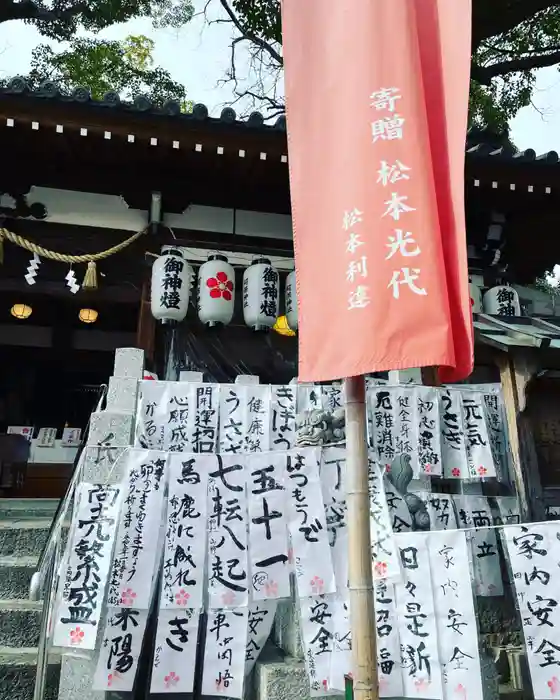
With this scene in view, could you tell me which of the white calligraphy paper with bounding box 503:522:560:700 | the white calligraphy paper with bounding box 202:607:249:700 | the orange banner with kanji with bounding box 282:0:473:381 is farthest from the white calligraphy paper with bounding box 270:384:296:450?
the orange banner with kanji with bounding box 282:0:473:381

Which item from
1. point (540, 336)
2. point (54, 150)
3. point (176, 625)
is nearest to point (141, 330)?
point (54, 150)

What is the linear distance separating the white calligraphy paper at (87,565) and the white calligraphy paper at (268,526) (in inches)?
37.2

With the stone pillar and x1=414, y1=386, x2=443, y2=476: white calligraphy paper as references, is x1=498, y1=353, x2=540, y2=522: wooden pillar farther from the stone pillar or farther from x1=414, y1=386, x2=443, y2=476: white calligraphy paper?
the stone pillar

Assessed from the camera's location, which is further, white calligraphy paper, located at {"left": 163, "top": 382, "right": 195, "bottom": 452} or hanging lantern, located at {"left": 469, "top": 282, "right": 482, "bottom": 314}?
hanging lantern, located at {"left": 469, "top": 282, "right": 482, "bottom": 314}

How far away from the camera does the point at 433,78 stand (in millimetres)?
2920

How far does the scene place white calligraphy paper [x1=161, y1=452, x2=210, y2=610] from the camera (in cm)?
387

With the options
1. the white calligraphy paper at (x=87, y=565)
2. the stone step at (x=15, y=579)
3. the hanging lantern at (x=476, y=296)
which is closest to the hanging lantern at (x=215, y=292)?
the white calligraphy paper at (x=87, y=565)

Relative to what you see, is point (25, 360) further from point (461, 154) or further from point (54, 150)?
point (461, 154)

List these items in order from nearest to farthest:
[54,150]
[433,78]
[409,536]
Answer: [433,78] < [409,536] < [54,150]

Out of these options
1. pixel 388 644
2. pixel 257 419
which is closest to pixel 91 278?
pixel 257 419

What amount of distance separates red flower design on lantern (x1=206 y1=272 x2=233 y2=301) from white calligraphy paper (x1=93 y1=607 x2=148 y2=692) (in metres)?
3.71

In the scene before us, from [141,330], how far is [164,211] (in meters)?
1.62

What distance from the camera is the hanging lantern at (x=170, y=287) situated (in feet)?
21.6

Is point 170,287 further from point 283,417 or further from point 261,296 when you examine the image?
point 283,417
